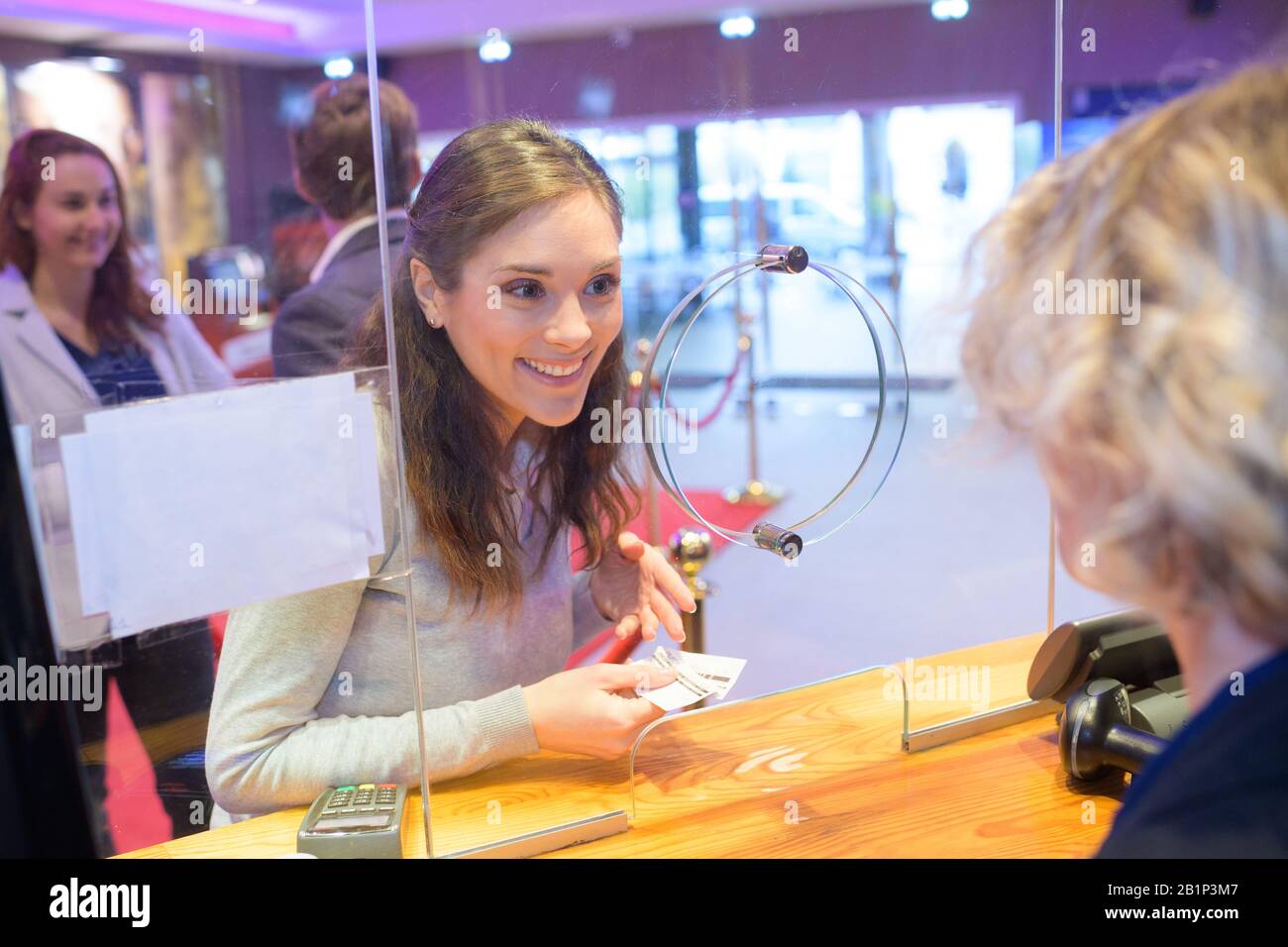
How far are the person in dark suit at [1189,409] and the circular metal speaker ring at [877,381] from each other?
596mm

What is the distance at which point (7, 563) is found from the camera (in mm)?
721

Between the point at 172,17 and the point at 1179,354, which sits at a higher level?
Answer: the point at 172,17

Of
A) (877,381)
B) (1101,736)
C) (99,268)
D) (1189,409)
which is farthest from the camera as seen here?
(877,381)

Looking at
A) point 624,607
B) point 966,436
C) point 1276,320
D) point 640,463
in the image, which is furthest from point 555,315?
point 1276,320

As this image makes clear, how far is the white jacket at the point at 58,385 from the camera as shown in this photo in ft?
3.15

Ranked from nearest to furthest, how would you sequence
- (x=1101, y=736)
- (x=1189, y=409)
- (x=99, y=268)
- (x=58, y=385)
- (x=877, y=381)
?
(x=1189, y=409) → (x=58, y=385) → (x=99, y=268) → (x=1101, y=736) → (x=877, y=381)

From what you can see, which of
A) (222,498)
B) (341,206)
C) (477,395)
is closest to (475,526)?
(477,395)

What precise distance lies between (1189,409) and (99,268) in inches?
41.1

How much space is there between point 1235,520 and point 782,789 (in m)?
0.79

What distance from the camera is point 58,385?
982mm

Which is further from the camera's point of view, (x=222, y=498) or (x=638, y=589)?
(x=638, y=589)

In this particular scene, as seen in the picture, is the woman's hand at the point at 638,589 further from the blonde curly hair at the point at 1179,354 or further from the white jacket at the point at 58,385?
the blonde curly hair at the point at 1179,354

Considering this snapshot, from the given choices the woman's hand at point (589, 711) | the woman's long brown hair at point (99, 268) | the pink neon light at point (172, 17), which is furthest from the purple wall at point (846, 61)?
the woman's hand at point (589, 711)

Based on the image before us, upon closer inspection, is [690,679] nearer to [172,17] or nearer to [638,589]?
[638,589]
